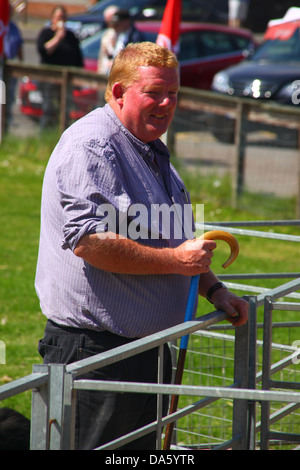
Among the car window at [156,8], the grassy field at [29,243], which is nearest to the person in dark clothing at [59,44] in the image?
the grassy field at [29,243]

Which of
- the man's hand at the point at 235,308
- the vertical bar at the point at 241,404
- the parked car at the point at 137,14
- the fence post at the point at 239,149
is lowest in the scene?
the vertical bar at the point at 241,404

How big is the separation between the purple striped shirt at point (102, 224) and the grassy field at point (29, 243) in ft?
6.47

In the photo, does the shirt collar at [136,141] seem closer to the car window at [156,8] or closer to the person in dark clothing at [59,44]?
the person in dark clothing at [59,44]

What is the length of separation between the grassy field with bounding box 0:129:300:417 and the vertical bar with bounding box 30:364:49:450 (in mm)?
2651

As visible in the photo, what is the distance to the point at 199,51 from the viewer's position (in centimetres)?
1532

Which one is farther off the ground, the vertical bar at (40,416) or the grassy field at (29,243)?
the grassy field at (29,243)

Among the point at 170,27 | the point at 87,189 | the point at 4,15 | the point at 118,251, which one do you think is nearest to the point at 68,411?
the point at 118,251

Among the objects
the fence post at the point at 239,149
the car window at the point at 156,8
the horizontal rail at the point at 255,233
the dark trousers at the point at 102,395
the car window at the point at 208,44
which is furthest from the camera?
the car window at the point at 156,8

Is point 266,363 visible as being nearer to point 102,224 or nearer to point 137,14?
point 102,224

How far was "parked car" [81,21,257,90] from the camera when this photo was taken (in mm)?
14930

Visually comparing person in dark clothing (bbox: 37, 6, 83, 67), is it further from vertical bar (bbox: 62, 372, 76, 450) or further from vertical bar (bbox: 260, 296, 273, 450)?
vertical bar (bbox: 62, 372, 76, 450)

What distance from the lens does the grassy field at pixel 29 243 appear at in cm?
544

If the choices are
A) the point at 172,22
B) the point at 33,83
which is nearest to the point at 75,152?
the point at 172,22

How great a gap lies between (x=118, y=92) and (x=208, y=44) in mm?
13333
